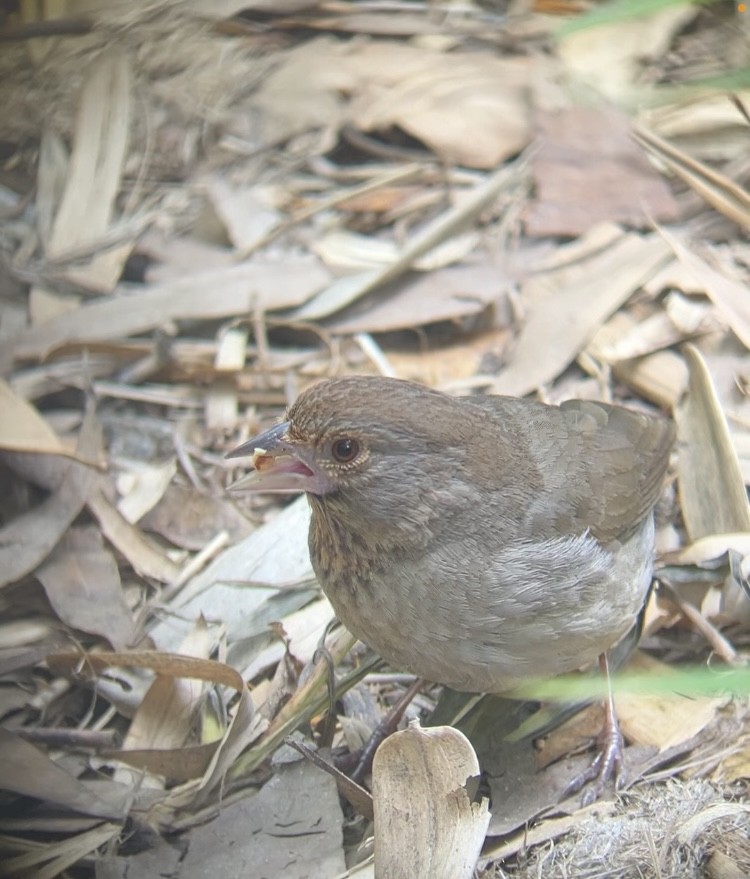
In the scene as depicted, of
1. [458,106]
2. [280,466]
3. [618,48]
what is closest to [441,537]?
[280,466]

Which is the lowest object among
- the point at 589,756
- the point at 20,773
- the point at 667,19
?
the point at 589,756

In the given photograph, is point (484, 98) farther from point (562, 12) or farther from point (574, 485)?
point (574, 485)

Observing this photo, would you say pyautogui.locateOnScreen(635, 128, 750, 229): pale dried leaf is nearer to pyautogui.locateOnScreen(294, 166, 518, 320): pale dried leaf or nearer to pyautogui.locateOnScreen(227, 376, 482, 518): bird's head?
pyautogui.locateOnScreen(294, 166, 518, 320): pale dried leaf

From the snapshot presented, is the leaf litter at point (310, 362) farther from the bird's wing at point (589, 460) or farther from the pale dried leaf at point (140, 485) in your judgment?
the bird's wing at point (589, 460)

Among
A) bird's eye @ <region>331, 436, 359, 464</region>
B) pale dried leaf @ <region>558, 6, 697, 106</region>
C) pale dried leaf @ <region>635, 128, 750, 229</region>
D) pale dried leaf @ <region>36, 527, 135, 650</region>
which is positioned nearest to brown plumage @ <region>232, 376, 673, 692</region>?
bird's eye @ <region>331, 436, 359, 464</region>

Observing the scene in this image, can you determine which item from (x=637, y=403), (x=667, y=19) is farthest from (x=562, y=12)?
(x=637, y=403)

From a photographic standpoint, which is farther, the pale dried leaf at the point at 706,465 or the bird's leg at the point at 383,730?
the pale dried leaf at the point at 706,465

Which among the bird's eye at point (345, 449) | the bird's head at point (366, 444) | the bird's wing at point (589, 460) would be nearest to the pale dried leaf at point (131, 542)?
the bird's head at point (366, 444)
